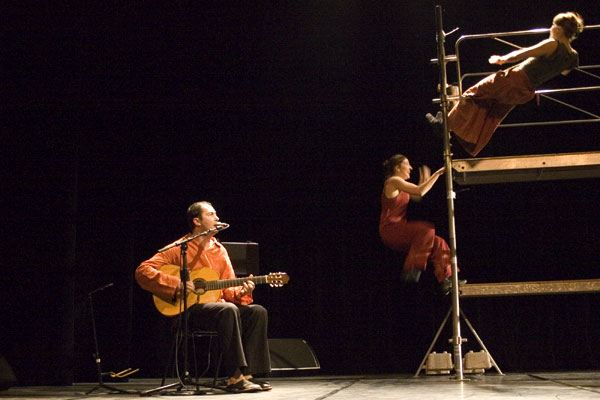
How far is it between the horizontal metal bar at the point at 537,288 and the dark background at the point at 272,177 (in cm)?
141

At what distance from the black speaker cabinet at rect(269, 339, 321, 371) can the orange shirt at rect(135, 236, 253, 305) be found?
3.02 ft

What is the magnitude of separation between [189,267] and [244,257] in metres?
0.52

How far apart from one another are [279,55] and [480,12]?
198 centimetres

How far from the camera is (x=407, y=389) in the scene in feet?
14.3

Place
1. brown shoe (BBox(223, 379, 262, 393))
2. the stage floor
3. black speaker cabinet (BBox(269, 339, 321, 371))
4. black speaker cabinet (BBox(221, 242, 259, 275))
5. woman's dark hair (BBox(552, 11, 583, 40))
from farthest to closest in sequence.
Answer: black speaker cabinet (BBox(269, 339, 321, 371))
black speaker cabinet (BBox(221, 242, 259, 275))
brown shoe (BBox(223, 379, 262, 393))
woman's dark hair (BBox(552, 11, 583, 40))
the stage floor

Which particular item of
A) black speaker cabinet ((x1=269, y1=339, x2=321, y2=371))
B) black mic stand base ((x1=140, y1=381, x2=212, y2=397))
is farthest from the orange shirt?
black speaker cabinet ((x1=269, y1=339, x2=321, y2=371))

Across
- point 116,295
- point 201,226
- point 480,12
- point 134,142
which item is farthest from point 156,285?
point 480,12

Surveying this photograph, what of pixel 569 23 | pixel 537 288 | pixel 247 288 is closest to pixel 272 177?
pixel 247 288

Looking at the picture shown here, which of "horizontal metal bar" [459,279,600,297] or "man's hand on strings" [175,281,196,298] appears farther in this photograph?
"horizontal metal bar" [459,279,600,297]

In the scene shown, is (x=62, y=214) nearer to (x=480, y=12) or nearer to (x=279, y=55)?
(x=279, y=55)

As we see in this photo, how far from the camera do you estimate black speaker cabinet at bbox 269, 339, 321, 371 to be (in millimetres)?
5719

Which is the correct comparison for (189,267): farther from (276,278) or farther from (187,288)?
(276,278)

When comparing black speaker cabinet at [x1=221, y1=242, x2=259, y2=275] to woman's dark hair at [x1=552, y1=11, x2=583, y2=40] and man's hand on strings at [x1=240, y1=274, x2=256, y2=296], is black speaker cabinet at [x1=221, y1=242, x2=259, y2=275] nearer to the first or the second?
man's hand on strings at [x1=240, y1=274, x2=256, y2=296]

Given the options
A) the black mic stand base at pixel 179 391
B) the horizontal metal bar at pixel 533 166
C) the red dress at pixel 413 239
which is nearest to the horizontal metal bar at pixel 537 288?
the red dress at pixel 413 239
